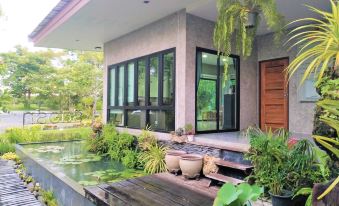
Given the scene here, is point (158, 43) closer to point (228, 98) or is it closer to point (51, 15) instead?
point (228, 98)

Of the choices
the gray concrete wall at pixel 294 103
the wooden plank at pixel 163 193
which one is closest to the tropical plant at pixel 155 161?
the wooden plank at pixel 163 193

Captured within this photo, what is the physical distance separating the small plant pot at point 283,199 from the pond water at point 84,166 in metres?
2.98

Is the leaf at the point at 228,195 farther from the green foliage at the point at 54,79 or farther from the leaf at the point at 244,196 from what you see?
the green foliage at the point at 54,79

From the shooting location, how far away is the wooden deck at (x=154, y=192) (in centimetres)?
347

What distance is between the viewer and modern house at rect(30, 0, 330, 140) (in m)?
6.12

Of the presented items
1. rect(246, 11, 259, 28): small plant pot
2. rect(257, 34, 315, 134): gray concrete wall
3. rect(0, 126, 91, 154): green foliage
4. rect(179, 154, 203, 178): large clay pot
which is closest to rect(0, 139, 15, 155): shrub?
rect(0, 126, 91, 154): green foliage

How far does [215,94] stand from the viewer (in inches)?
262

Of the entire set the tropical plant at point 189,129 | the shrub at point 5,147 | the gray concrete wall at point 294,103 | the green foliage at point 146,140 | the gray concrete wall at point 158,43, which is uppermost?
the gray concrete wall at point 158,43

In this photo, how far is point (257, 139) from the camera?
3.52 m

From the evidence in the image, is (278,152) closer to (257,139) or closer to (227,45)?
(257,139)

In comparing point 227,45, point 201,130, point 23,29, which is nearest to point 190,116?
point 201,130

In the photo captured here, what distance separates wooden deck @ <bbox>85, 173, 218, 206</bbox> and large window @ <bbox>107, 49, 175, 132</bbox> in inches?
92.2

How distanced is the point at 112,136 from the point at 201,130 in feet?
9.19

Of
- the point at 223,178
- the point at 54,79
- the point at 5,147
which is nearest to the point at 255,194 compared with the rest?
the point at 223,178
